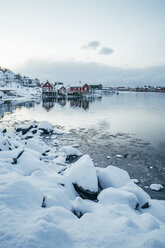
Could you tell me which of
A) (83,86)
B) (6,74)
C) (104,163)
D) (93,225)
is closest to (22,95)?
(83,86)

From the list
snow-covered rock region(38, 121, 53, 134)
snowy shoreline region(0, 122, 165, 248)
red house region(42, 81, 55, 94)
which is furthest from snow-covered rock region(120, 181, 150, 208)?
red house region(42, 81, 55, 94)

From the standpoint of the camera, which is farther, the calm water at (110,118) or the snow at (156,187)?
the calm water at (110,118)

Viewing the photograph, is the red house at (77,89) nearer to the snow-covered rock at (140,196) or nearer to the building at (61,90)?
the building at (61,90)

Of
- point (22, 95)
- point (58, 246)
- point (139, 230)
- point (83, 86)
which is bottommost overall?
point (139, 230)

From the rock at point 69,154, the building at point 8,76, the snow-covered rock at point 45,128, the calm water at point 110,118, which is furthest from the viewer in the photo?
the building at point 8,76

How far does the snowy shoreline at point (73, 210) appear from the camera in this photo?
2555mm

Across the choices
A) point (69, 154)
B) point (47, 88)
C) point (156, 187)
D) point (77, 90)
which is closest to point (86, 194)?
point (156, 187)

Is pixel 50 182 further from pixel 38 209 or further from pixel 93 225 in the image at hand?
pixel 93 225

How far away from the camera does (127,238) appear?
2.71 meters

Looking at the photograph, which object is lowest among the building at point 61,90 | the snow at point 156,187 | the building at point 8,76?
the snow at point 156,187

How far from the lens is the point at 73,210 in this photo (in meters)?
3.88

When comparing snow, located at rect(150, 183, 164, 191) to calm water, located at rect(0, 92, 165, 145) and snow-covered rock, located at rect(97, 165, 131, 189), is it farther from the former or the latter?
calm water, located at rect(0, 92, 165, 145)

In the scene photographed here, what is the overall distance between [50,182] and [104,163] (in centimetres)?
417

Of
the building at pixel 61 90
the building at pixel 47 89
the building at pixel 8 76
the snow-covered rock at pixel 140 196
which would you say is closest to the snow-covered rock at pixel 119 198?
the snow-covered rock at pixel 140 196
